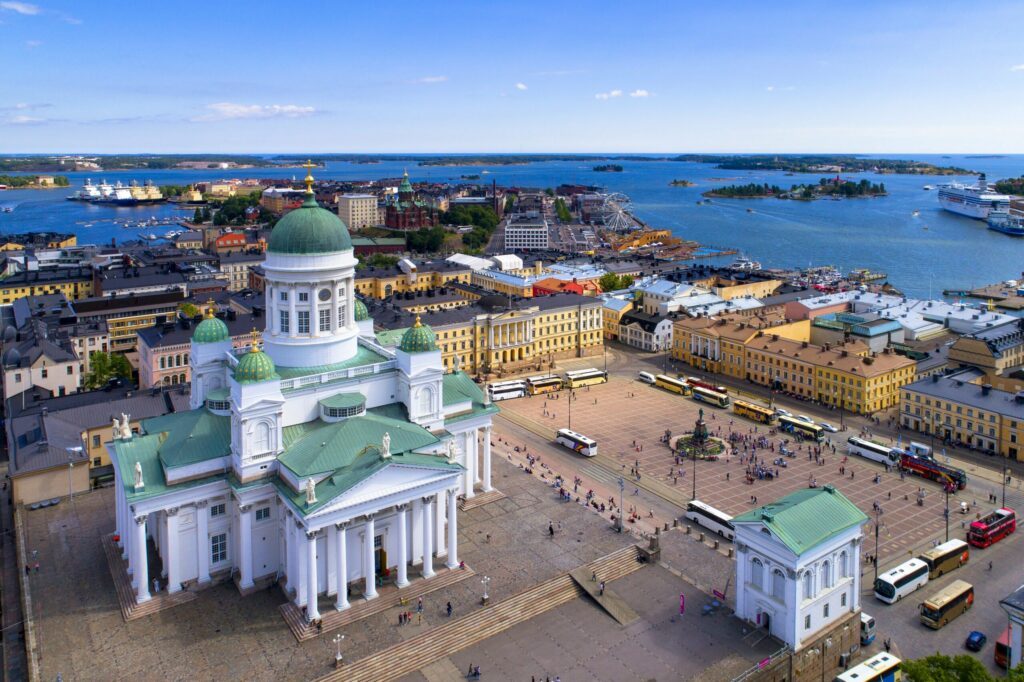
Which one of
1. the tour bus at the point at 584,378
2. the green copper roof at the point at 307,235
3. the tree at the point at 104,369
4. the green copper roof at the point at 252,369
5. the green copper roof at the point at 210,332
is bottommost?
the tour bus at the point at 584,378

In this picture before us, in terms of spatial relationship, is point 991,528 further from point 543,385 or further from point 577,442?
point 543,385

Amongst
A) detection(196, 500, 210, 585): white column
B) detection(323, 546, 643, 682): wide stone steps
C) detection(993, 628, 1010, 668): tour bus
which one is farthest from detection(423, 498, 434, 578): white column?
detection(993, 628, 1010, 668): tour bus

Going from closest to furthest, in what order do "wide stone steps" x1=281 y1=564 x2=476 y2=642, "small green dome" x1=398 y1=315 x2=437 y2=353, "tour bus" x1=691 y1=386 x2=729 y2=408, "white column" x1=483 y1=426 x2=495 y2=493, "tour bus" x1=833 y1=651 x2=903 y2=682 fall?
1. "tour bus" x1=833 y1=651 x2=903 y2=682
2. "wide stone steps" x1=281 y1=564 x2=476 y2=642
3. "small green dome" x1=398 y1=315 x2=437 y2=353
4. "white column" x1=483 y1=426 x2=495 y2=493
5. "tour bus" x1=691 y1=386 x2=729 y2=408

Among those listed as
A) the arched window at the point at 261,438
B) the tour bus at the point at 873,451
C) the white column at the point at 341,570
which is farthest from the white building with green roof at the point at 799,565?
the tour bus at the point at 873,451

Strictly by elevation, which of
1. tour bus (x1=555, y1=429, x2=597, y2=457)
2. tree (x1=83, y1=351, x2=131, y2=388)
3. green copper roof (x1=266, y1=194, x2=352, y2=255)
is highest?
green copper roof (x1=266, y1=194, x2=352, y2=255)

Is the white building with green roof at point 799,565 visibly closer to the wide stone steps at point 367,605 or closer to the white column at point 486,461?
the wide stone steps at point 367,605

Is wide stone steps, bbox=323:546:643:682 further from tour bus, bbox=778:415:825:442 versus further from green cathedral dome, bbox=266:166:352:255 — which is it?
tour bus, bbox=778:415:825:442
